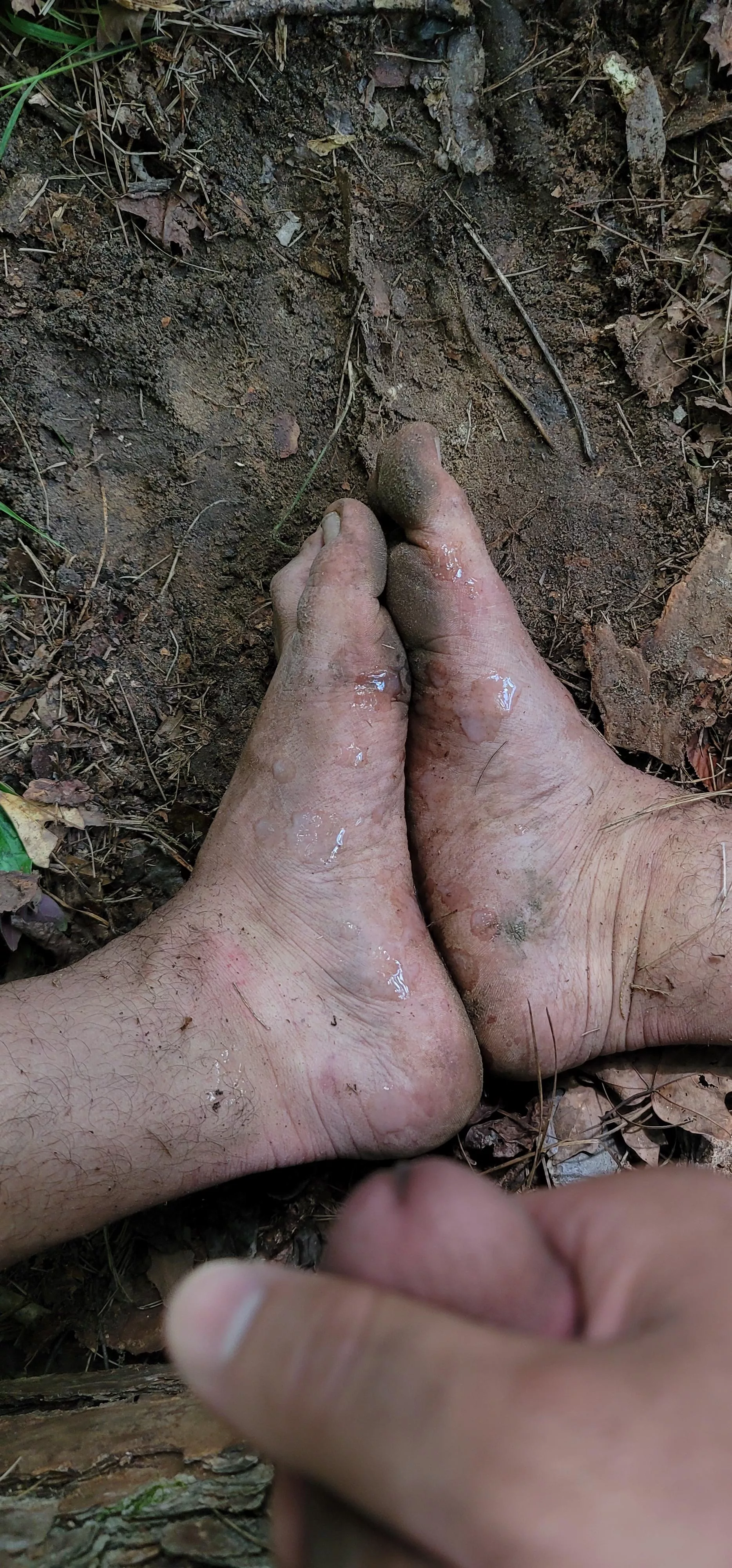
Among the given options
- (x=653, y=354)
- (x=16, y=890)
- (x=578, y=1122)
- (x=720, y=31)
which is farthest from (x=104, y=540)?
(x=720, y=31)

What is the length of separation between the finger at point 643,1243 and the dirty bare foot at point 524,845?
3.45ft

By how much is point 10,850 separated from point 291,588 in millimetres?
792

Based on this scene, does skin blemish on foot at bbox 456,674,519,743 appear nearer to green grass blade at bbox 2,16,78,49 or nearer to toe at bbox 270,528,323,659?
toe at bbox 270,528,323,659

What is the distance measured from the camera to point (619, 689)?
6.81 ft

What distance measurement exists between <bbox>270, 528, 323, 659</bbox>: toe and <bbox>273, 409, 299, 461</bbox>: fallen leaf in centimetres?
27

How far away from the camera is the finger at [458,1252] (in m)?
0.66

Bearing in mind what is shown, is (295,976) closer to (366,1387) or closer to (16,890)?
(16,890)

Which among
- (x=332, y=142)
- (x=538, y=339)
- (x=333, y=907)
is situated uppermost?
(x=332, y=142)

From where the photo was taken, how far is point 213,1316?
2.25 feet

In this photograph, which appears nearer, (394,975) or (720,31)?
(394,975)

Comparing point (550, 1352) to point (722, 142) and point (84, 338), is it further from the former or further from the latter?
point (722, 142)

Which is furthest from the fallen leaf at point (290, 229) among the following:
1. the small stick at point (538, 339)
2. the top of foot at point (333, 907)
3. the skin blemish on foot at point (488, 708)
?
the skin blemish on foot at point (488, 708)

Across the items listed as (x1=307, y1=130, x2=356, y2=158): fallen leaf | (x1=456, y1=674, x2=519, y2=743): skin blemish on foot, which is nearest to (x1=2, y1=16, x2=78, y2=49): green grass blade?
(x1=307, y1=130, x2=356, y2=158): fallen leaf

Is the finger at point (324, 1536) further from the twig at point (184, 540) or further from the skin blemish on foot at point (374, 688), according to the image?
the twig at point (184, 540)
